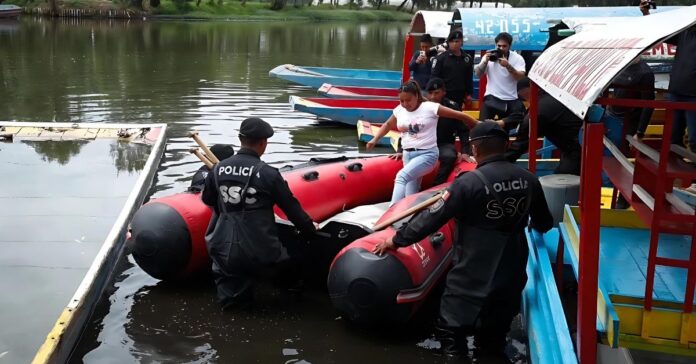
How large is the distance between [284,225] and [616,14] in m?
7.90

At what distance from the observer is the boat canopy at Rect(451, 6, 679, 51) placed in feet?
36.5

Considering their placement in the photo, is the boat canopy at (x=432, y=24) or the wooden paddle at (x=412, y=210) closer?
the wooden paddle at (x=412, y=210)

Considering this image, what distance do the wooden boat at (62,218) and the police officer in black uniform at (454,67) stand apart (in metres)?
4.53

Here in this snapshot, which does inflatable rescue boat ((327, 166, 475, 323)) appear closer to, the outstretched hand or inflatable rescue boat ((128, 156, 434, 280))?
the outstretched hand

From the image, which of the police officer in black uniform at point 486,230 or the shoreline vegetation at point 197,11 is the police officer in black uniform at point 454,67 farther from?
the shoreline vegetation at point 197,11

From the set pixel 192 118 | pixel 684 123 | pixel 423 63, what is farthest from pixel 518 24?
pixel 192 118

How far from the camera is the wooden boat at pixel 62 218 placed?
218 inches

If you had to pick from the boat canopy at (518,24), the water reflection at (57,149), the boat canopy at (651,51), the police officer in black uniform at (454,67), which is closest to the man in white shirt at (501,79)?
the boat canopy at (651,51)

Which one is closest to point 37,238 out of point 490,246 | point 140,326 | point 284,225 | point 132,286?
point 132,286

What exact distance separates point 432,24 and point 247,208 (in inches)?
378

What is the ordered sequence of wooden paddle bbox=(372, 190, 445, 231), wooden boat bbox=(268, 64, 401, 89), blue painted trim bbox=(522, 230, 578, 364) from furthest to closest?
wooden boat bbox=(268, 64, 401, 89)
wooden paddle bbox=(372, 190, 445, 231)
blue painted trim bbox=(522, 230, 578, 364)

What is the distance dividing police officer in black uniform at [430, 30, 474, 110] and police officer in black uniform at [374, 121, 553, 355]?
584 centimetres

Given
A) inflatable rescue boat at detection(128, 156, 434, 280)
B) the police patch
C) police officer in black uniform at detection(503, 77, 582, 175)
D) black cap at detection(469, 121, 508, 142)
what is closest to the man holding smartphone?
police officer in black uniform at detection(503, 77, 582, 175)

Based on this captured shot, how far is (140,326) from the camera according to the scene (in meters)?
5.79
